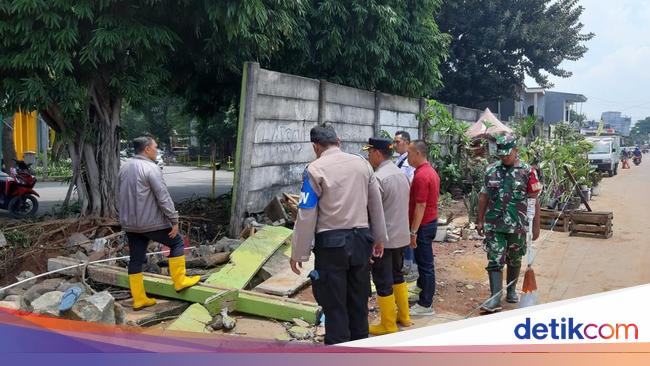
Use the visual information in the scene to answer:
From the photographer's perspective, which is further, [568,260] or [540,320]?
[568,260]

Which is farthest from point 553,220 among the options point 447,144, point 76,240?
point 76,240

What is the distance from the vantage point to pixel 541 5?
2330 cm

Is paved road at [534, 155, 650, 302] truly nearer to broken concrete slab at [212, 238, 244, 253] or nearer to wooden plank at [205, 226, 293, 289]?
wooden plank at [205, 226, 293, 289]

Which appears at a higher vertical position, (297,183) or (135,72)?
(135,72)

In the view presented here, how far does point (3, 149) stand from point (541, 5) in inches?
842

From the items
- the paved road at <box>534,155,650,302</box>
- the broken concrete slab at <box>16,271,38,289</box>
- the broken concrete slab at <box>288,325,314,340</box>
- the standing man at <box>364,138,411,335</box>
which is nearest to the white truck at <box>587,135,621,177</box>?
the paved road at <box>534,155,650,302</box>

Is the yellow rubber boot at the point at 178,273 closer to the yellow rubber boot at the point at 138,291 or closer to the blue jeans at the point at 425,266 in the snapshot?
the yellow rubber boot at the point at 138,291

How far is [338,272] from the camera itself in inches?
157

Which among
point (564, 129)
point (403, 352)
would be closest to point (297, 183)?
point (403, 352)

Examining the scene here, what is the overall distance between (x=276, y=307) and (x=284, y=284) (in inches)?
31.6

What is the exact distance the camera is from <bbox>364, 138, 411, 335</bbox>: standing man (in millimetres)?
4773

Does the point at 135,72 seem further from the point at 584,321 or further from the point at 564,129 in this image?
the point at 564,129

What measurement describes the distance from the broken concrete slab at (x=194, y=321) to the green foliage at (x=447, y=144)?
980cm

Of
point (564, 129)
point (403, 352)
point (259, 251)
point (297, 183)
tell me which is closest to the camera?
point (403, 352)
